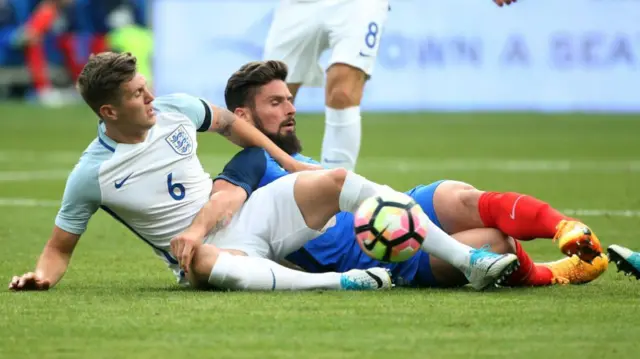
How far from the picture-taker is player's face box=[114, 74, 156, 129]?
5758 mm

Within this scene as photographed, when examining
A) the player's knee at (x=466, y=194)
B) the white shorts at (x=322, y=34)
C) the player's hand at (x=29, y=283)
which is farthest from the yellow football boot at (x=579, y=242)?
the white shorts at (x=322, y=34)

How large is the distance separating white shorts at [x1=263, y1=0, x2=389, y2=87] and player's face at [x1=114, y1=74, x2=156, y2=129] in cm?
290

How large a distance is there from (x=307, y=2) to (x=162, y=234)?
11.2 ft

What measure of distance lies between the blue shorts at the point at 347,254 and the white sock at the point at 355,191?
33cm

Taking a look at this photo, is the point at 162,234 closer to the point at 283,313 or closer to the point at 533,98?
the point at 283,313

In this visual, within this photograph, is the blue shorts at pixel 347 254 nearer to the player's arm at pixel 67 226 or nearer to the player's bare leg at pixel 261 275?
the player's bare leg at pixel 261 275

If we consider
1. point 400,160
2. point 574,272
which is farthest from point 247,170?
point 400,160

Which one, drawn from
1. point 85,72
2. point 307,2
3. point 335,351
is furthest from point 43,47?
point 335,351

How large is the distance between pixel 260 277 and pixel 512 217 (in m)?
1.05

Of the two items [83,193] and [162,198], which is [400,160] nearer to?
[162,198]

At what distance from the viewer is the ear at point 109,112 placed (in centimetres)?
577

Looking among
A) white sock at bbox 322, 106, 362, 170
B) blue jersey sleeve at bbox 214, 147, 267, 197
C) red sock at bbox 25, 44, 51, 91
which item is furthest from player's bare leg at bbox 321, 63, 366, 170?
red sock at bbox 25, 44, 51, 91

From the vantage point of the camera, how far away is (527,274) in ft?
19.3

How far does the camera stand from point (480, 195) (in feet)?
19.2
